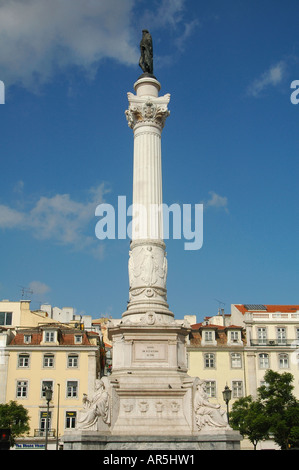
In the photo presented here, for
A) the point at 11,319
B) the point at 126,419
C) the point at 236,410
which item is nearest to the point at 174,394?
the point at 126,419

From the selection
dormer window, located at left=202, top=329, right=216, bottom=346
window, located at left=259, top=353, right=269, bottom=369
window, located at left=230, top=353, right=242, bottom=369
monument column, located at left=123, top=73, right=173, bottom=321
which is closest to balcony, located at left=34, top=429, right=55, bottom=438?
dormer window, located at left=202, top=329, right=216, bottom=346

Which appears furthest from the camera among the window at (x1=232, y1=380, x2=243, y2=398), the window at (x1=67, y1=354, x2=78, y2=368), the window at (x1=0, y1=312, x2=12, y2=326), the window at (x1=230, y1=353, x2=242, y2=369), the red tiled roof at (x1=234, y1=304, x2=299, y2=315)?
the window at (x1=0, y1=312, x2=12, y2=326)

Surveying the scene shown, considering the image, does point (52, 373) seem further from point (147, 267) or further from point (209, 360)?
point (147, 267)

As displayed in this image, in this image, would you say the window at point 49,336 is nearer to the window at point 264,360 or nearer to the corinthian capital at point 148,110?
the window at point 264,360

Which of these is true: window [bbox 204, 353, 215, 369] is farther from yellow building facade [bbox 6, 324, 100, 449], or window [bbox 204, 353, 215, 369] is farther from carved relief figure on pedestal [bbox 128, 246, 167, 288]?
carved relief figure on pedestal [bbox 128, 246, 167, 288]

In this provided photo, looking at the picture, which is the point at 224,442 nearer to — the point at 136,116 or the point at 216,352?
the point at 136,116

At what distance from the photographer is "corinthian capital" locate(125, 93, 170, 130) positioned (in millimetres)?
28672

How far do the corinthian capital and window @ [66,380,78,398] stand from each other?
102ft

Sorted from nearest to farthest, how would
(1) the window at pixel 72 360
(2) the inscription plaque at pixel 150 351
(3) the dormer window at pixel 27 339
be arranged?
(2) the inscription plaque at pixel 150 351 < (1) the window at pixel 72 360 < (3) the dormer window at pixel 27 339

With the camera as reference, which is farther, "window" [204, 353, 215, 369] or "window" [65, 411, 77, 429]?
"window" [204, 353, 215, 369]

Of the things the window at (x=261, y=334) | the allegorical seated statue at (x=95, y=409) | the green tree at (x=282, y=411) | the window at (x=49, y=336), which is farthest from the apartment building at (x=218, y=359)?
the allegorical seated statue at (x=95, y=409)

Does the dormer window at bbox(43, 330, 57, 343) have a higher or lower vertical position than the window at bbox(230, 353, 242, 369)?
higher

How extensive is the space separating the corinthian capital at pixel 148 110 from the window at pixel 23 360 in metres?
31.9

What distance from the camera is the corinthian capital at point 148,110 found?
28672 millimetres
